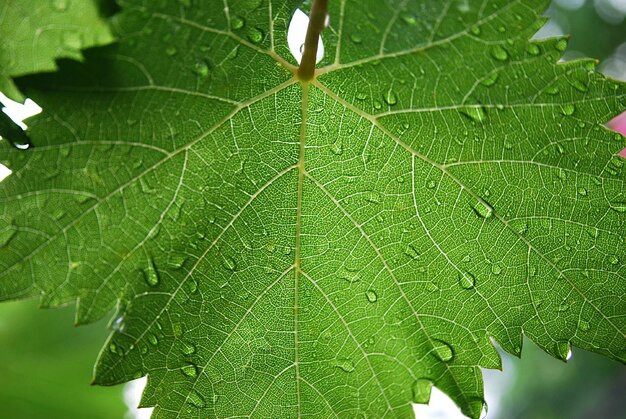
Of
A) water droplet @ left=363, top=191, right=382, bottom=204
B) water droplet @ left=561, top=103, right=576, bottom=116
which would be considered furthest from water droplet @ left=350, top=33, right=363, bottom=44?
water droplet @ left=561, top=103, right=576, bottom=116

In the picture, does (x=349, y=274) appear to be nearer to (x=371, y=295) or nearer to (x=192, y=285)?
(x=371, y=295)

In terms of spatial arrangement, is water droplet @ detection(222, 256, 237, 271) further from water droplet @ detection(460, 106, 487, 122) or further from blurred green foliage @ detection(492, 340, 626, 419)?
blurred green foliage @ detection(492, 340, 626, 419)

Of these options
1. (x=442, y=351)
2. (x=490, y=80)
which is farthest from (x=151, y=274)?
(x=490, y=80)

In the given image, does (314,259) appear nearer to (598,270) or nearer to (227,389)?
(227,389)

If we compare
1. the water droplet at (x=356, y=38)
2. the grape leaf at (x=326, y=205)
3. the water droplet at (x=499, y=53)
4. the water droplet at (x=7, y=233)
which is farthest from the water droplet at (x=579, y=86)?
the water droplet at (x=7, y=233)

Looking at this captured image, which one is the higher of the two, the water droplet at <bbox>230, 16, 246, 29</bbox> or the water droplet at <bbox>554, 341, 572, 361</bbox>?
the water droplet at <bbox>230, 16, 246, 29</bbox>

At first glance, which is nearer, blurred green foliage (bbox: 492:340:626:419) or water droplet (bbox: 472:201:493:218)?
water droplet (bbox: 472:201:493:218)
